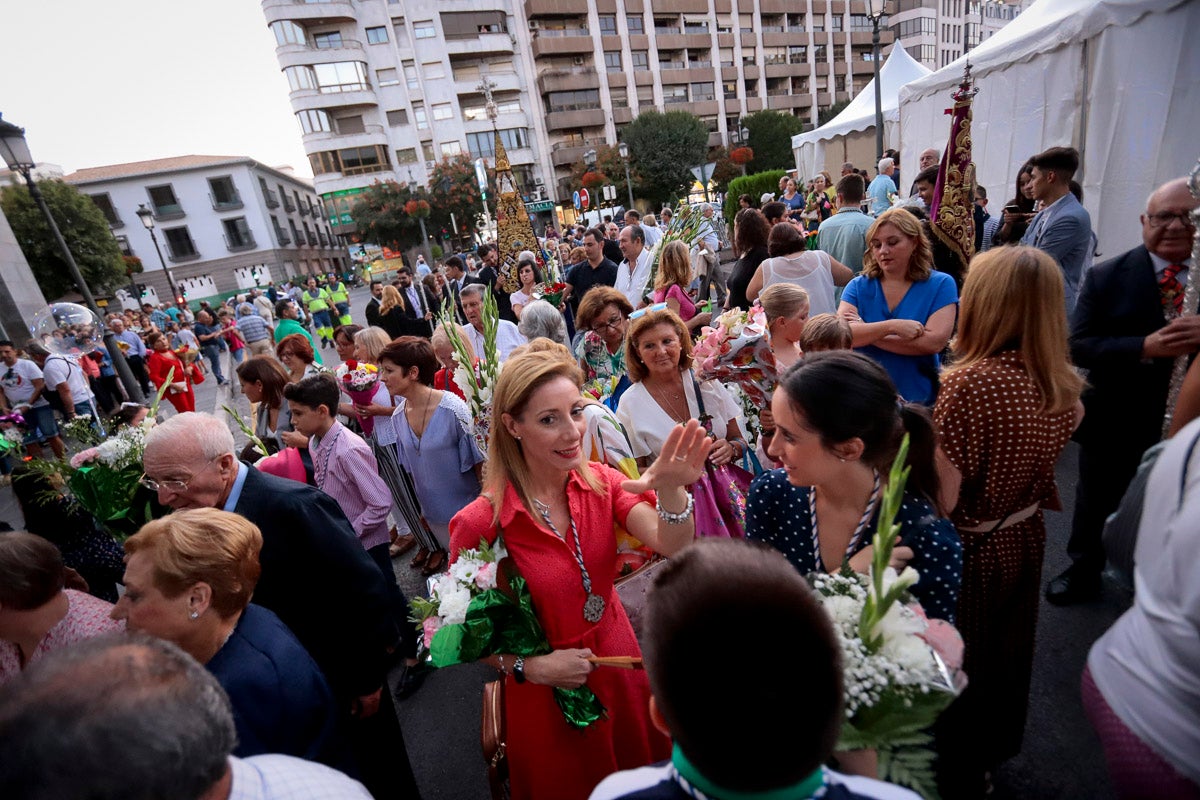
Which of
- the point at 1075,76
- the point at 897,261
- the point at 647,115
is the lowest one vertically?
the point at 897,261

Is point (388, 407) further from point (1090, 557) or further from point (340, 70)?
point (340, 70)

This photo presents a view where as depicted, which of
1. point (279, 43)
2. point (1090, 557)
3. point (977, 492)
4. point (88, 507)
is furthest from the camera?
point (279, 43)

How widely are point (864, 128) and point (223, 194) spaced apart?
48875 mm

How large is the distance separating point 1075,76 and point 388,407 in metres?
8.79

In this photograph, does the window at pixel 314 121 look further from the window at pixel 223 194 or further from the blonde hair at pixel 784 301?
the blonde hair at pixel 784 301

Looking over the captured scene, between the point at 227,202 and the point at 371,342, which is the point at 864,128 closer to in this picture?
the point at 371,342

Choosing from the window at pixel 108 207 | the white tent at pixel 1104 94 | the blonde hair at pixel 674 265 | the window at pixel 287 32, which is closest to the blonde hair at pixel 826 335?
the blonde hair at pixel 674 265

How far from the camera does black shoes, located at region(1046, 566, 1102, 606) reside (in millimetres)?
3076

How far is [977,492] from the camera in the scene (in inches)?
77.9

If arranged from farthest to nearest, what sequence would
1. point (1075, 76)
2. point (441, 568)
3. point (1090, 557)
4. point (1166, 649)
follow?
point (1075, 76)
point (441, 568)
point (1090, 557)
point (1166, 649)

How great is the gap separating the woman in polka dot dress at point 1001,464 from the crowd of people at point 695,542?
0.01 m

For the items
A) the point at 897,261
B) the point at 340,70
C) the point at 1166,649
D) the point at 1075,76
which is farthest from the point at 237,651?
the point at 340,70

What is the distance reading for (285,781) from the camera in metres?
1.15

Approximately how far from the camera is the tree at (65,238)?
2977 cm
